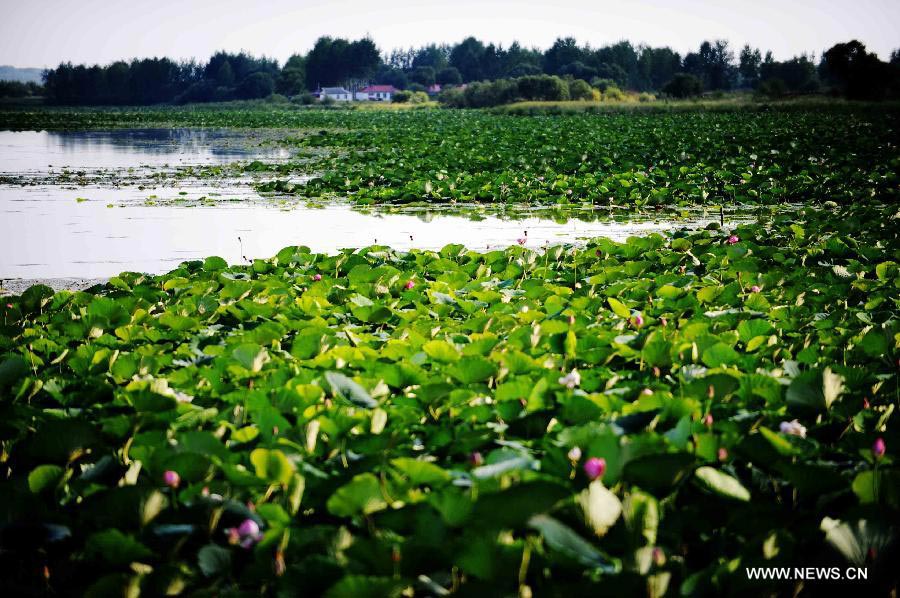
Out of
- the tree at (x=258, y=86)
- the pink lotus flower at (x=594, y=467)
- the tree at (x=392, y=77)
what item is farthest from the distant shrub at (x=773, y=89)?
the tree at (x=392, y=77)

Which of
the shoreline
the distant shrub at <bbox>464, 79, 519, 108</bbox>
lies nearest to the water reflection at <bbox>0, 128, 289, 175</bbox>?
the shoreline

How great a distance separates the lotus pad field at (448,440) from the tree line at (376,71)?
8108cm

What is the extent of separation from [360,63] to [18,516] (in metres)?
108

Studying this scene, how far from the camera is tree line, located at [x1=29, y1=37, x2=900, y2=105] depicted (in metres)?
86.8

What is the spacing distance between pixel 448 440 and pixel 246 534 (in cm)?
60

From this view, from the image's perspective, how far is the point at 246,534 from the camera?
4.88 ft

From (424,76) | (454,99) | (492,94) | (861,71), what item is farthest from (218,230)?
(424,76)

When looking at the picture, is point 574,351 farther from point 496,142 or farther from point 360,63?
point 360,63

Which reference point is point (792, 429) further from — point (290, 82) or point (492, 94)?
point (290, 82)

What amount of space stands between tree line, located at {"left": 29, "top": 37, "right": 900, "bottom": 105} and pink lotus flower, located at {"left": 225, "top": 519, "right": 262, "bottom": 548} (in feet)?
272

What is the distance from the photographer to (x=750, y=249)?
4984 millimetres

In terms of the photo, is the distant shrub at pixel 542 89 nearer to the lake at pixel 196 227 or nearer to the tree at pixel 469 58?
the lake at pixel 196 227

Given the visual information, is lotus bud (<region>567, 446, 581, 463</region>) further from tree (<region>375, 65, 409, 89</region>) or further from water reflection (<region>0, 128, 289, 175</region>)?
tree (<region>375, 65, 409, 89</region>)

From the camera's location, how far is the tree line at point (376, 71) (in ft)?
285
